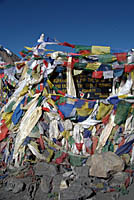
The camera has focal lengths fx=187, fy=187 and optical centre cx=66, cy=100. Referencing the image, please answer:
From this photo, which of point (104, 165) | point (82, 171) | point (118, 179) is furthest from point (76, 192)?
point (118, 179)

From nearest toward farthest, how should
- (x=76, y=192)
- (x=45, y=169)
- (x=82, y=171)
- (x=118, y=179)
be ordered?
(x=76, y=192), (x=118, y=179), (x=82, y=171), (x=45, y=169)

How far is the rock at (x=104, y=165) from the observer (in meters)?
4.49

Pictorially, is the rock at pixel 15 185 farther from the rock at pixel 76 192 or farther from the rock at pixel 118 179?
the rock at pixel 118 179

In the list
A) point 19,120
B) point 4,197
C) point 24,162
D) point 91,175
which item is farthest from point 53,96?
point 4,197

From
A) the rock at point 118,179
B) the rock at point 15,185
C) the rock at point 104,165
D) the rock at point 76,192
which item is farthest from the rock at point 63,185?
the rock at point 118,179

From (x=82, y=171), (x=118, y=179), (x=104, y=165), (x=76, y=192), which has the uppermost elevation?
(x=104, y=165)

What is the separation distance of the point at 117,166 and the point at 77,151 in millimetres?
1257

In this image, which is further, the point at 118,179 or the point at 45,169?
the point at 45,169

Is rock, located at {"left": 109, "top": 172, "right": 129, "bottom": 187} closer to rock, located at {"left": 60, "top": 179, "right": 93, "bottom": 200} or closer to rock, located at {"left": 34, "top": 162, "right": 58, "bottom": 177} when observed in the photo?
rock, located at {"left": 60, "top": 179, "right": 93, "bottom": 200}

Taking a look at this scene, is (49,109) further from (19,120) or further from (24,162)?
(24,162)

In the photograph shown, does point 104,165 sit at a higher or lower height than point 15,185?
higher

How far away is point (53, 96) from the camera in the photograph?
5617 mm

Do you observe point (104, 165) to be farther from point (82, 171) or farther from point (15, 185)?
point (15, 185)

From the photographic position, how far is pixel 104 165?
15.0 ft
